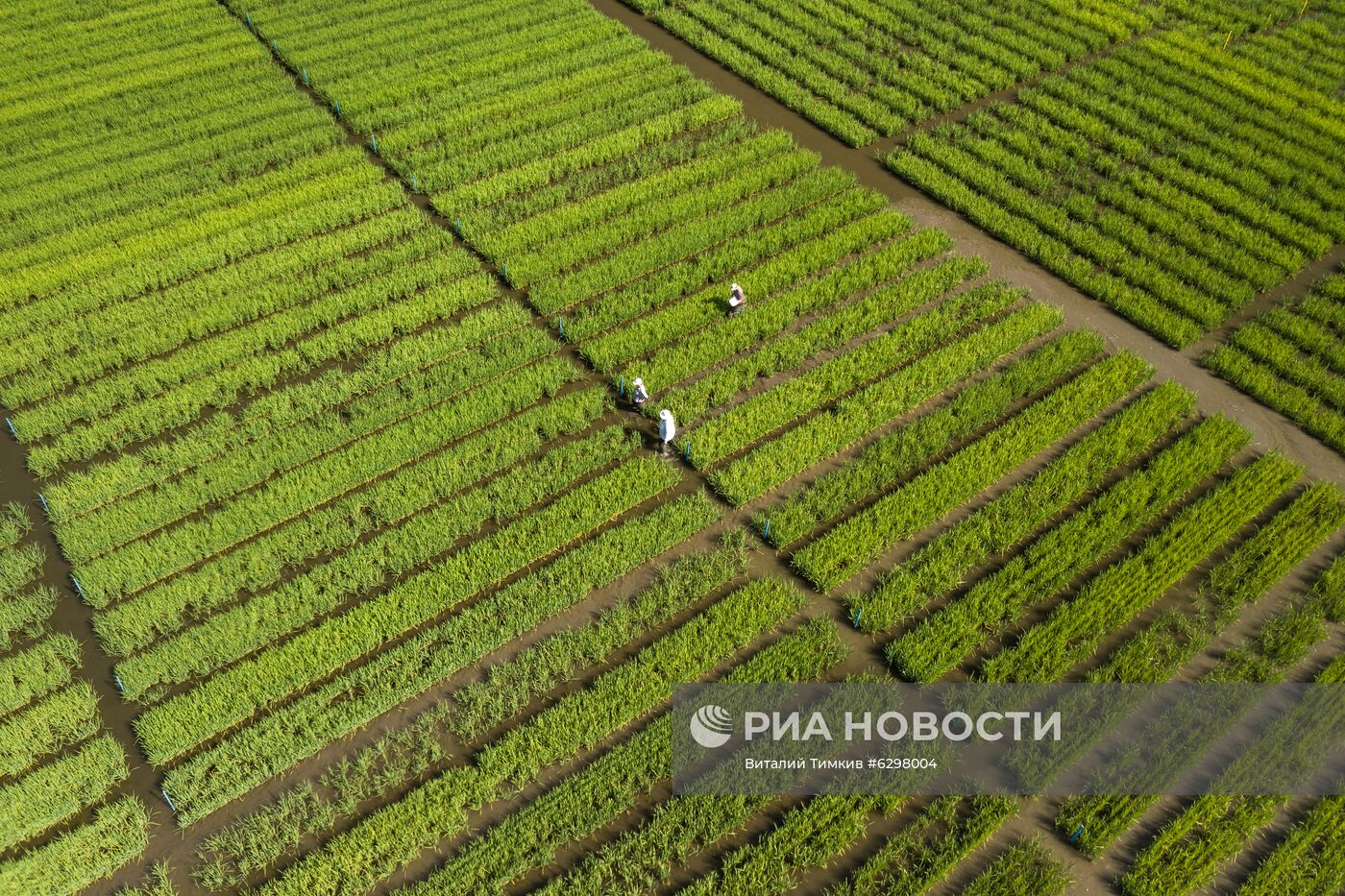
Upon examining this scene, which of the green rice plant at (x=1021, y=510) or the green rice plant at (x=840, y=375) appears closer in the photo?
the green rice plant at (x=1021, y=510)

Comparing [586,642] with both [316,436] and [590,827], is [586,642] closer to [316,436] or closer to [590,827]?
[590,827]

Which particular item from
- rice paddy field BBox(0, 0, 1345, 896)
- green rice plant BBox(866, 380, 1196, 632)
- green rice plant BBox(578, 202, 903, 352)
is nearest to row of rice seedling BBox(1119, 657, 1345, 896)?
rice paddy field BBox(0, 0, 1345, 896)

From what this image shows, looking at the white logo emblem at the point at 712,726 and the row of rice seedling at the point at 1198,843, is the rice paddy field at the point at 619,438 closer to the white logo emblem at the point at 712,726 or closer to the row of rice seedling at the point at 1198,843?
the row of rice seedling at the point at 1198,843

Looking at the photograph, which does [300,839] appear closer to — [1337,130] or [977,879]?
[977,879]

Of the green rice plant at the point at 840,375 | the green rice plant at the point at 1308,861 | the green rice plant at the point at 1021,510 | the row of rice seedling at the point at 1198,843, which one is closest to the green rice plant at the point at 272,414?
the green rice plant at the point at 840,375

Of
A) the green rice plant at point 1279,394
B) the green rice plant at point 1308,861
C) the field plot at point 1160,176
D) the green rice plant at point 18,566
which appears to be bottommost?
the green rice plant at point 1308,861

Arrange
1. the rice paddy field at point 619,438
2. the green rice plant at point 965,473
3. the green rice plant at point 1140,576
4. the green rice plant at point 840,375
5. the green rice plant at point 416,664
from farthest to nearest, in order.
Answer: the green rice plant at point 840,375 → the green rice plant at point 965,473 → the green rice plant at point 1140,576 → the green rice plant at point 416,664 → the rice paddy field at point 619,438
